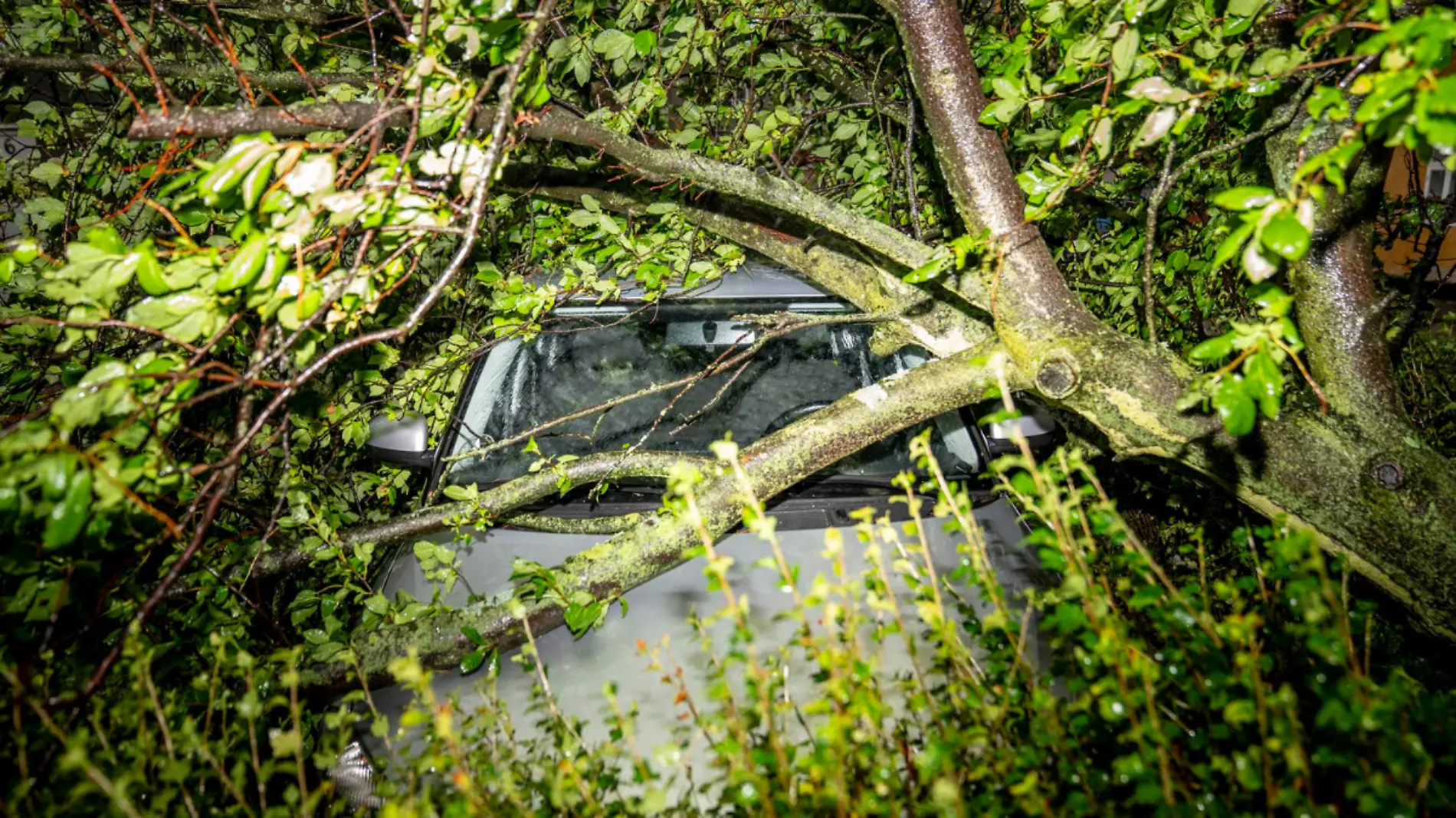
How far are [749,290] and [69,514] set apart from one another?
2.43m

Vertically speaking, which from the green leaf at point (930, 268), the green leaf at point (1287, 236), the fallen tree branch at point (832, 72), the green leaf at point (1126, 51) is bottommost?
the green leaf at point (1287, 236)

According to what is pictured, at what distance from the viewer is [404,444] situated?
2.44 meters

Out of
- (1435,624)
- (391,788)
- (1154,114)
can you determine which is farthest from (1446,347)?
(391,788)

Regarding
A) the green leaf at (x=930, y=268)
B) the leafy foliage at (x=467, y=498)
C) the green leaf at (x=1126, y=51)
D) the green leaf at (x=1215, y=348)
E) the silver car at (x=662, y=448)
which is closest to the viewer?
the leafy foliage at (x=467, y=498)

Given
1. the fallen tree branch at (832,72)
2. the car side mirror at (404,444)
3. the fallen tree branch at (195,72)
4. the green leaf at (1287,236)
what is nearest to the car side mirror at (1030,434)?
the green leaf at (1287,236)

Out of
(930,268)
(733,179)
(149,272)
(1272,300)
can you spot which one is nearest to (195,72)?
(149,272)

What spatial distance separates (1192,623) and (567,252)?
2.64 m

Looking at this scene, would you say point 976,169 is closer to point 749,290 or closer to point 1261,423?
point 1261,423

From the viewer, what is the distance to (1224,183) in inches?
119

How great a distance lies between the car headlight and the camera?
1623 mm

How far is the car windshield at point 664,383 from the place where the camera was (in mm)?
2500

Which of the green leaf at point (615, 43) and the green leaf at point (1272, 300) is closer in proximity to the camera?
the green leaf at point (1272, 300)

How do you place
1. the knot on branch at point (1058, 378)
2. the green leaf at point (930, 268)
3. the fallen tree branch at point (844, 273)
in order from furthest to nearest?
the fallen tree branch at point (844, 273) → the knot on branch at point (1058, 378) → the green leaf at point (930, 268)

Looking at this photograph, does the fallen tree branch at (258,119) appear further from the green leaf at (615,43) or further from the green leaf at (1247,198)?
the green leaf at (1247,198)
